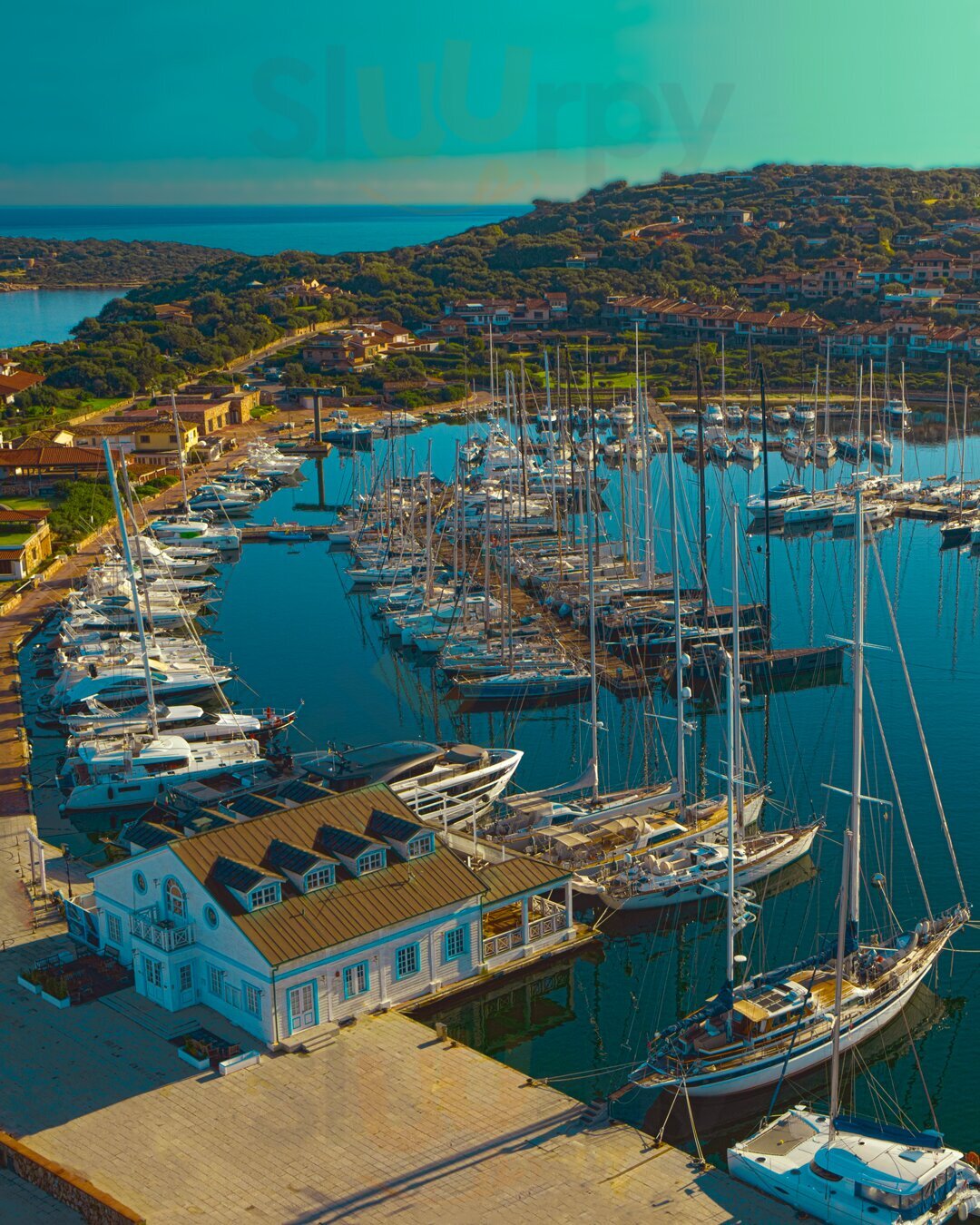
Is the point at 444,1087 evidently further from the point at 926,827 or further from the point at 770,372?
the point at 770,372

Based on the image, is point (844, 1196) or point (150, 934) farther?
point (150, 934)

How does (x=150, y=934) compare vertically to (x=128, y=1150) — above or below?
above

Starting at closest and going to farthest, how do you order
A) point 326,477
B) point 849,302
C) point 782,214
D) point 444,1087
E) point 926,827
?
point 444,1087 < point 926,827 < point 326,477 < point 849,302 < point 782,214

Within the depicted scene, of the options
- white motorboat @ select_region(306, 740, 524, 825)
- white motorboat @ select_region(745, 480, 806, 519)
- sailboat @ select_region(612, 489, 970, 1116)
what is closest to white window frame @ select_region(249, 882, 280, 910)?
sailboat @ select_region(612, 489, 970, 1116)

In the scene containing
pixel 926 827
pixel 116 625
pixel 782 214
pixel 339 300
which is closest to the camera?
pixel 926 827

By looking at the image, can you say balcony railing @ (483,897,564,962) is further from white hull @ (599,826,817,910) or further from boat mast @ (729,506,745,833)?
boat mast @ (729,506,745,833)

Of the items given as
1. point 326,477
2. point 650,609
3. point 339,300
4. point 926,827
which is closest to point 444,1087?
point 926,827

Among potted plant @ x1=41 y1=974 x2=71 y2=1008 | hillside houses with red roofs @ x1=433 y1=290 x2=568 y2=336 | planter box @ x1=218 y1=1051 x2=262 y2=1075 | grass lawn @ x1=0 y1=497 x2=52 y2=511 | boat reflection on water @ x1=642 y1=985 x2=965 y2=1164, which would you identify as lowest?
boat reflection on water @ x1=642 y1=985 x2=965 y2=1164
